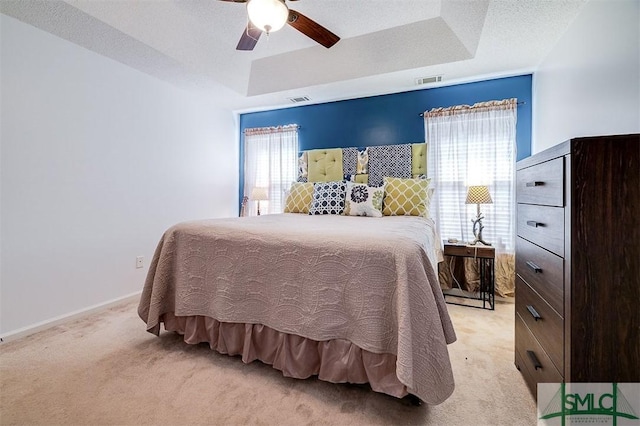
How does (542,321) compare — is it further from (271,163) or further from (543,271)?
(271,163)

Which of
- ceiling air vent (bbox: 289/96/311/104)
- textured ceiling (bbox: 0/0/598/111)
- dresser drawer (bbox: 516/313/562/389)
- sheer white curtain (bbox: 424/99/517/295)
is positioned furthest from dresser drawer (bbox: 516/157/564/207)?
ceiling air vent (bbox: 289/96/311/104)

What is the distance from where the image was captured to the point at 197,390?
58.1 inches

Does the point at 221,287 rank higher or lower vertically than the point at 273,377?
higher

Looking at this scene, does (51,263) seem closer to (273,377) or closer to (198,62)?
(273,377)

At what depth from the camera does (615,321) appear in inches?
36.5

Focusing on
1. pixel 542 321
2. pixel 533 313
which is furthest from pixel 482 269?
pixel 542 321

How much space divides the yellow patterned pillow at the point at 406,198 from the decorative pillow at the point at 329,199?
18.6 inches

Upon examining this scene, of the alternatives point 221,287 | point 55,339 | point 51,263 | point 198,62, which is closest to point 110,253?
point 51,263

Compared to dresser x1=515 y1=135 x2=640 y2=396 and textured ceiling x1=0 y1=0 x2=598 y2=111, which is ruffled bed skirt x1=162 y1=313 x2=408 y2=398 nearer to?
dresser x1=515 y1=135 x2=640 y2=396

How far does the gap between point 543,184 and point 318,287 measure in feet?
3.75

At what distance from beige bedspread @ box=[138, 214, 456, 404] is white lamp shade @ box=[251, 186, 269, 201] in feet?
6.90

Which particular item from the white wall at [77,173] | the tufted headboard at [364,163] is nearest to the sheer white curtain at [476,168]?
the tufted headboard at [364,163]

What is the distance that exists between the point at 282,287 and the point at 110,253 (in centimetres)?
215

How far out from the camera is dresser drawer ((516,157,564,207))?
106 cm
